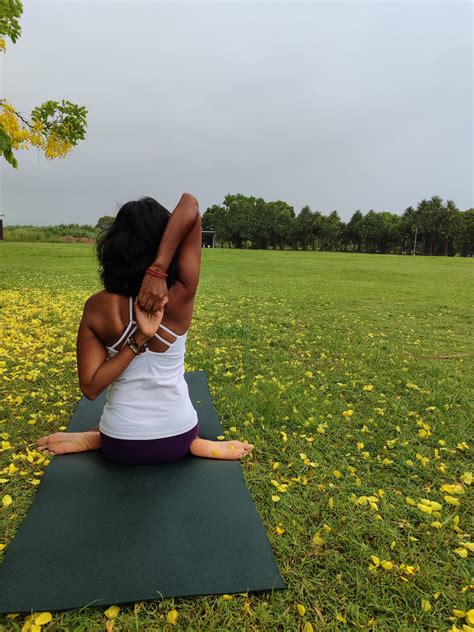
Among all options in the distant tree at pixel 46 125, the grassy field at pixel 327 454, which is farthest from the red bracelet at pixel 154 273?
the distant tree at pixel 46 125

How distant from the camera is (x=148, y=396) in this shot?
241 cm

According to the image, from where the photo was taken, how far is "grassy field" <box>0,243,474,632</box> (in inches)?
71.1

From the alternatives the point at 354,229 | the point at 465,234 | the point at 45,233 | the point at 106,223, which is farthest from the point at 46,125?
the point at 465,234

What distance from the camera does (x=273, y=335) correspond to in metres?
6.60

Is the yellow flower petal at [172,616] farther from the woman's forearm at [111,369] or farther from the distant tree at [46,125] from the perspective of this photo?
the distant tree at [46,125]

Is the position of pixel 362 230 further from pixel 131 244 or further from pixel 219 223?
pixel 131 244

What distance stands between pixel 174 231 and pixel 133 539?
164 centimetres

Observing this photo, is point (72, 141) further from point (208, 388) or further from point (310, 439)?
point (310, 439)

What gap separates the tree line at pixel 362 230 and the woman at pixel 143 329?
2241 inches

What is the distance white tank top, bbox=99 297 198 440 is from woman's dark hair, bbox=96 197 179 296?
349 mm

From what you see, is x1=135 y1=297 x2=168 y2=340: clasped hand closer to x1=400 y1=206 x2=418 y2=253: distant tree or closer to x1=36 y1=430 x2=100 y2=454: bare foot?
x1=36 y1=430 x2=100 y2=454: bare foot

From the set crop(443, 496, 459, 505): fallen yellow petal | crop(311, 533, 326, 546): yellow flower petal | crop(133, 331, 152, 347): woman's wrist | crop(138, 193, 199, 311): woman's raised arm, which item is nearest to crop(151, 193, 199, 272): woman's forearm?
crop(138, 193, 199, 311): woman's raised arm

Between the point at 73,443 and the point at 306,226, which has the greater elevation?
the point at 306,226

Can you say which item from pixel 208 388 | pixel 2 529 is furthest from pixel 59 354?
pixel 2 529
